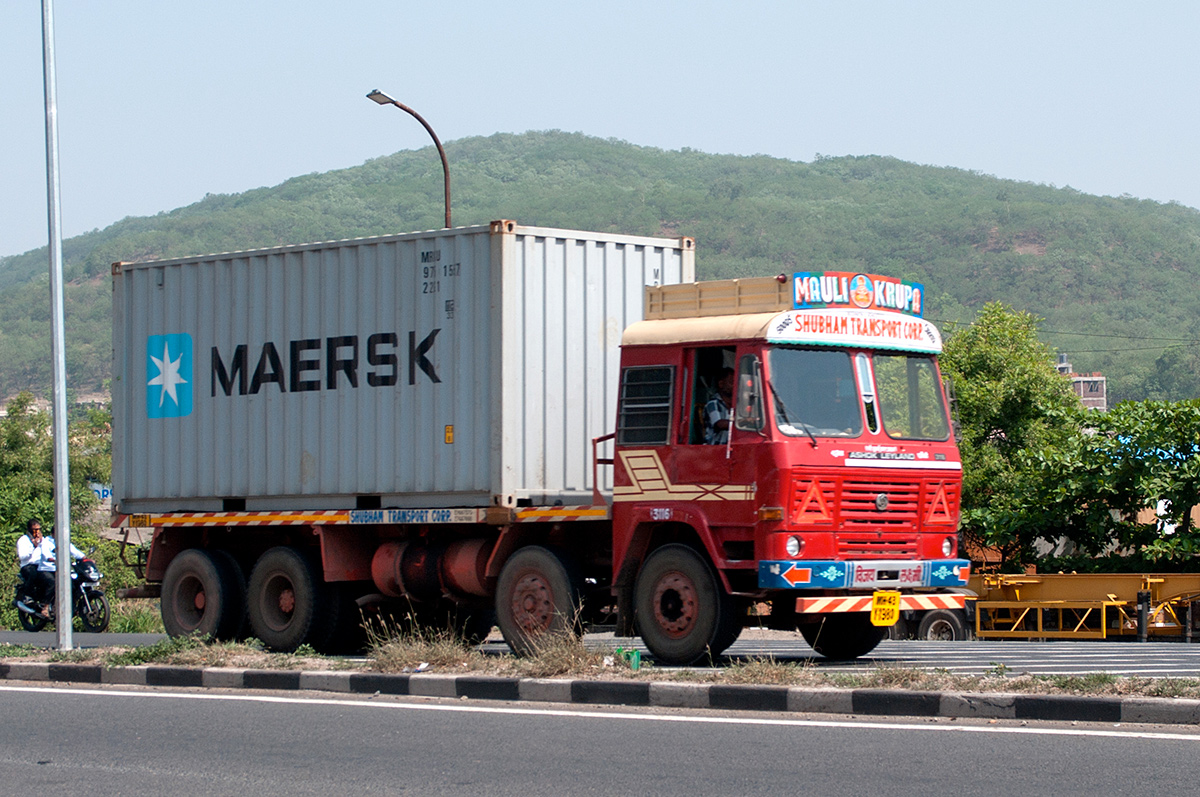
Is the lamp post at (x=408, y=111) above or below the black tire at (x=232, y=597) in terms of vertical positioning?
above

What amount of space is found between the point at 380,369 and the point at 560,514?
2.44 meters

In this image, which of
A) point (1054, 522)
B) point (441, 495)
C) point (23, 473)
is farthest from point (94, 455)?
point (441, 495)

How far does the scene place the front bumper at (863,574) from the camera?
12148 mm

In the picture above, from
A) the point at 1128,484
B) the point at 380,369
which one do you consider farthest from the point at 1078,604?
the point at 380,369

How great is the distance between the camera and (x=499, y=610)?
545 inches

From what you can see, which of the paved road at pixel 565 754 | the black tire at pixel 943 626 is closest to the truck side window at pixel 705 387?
the paved road at pixel 565 754

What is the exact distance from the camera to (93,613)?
75.8 feet

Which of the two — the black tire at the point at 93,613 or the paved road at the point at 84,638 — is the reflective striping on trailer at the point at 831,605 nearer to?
the paved road at the point at 84,638

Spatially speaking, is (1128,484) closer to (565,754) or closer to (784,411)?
(784,411)

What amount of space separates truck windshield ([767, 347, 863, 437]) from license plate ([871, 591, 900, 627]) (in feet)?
4.09

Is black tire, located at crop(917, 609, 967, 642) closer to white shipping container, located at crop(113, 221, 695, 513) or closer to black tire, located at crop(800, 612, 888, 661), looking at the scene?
black tire, located at crop(800, 612, 888, 661)

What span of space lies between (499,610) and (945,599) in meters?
3.69

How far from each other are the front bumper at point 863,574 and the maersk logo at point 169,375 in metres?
6.95

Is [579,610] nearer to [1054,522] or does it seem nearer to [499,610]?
[499,610]
